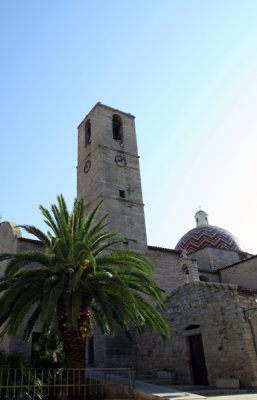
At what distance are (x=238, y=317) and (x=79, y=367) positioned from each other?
17.7 feet

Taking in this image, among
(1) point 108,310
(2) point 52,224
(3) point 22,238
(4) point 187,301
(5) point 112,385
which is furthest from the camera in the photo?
(3) point 22,238

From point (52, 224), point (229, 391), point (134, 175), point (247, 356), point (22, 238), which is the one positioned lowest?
point (229, 391)

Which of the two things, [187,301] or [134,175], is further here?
[134,175]

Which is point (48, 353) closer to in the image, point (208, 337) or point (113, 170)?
point (208, 337)

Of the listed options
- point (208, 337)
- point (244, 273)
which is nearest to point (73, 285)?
point (208, 337)

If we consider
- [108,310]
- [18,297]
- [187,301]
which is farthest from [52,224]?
[187,301]

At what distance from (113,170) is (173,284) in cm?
755

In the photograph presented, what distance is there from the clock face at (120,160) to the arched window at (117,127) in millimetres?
1820

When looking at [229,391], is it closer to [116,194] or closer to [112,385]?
[112,385]

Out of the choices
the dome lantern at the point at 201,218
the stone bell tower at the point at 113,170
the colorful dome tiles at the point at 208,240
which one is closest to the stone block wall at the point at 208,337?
the stone bell tower at the point at 113,170

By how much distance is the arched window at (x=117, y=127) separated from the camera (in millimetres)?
23506

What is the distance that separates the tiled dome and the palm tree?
18075 millimetres

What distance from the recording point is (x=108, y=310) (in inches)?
379

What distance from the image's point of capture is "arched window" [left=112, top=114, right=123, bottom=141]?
77.1 feet
